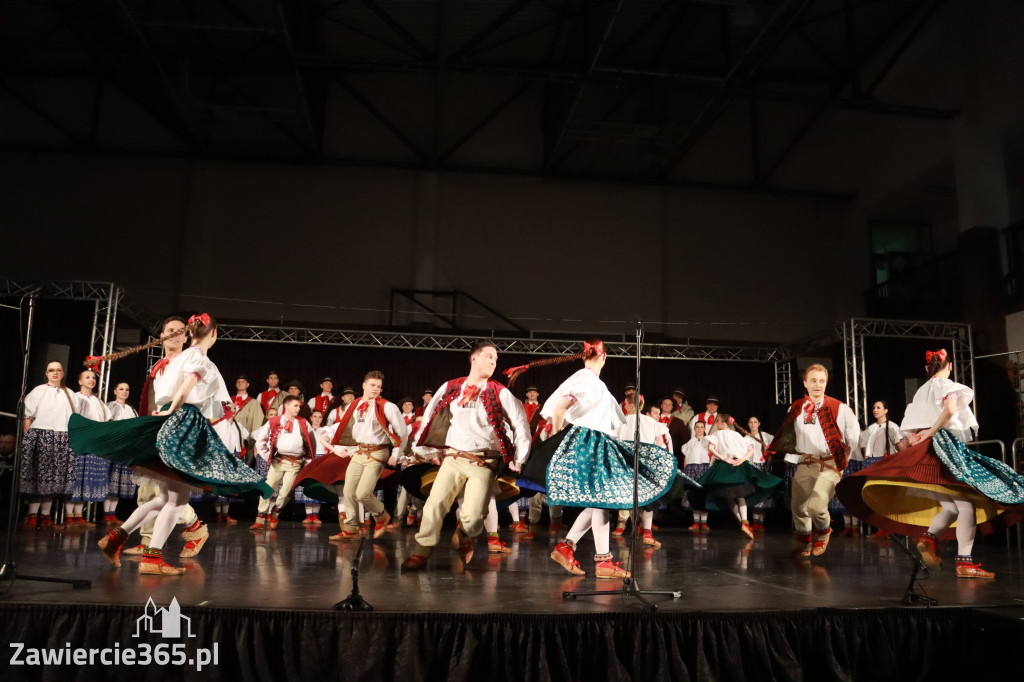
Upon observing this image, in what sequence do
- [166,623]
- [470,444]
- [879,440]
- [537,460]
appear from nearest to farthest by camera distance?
[166,623]
[537,460]
[470,444]
[879,440]

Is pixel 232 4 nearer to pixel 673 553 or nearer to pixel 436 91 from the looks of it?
pixel 436 91

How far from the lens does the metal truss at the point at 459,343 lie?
1164cm

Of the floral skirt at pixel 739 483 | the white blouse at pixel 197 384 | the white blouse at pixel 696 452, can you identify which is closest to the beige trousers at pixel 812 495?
the floral skirt at pixel 739 483

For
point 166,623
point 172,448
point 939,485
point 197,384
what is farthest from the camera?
point 939,485

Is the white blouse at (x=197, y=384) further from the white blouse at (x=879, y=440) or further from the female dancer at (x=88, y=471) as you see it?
the white blouse at (x=879, y=440)

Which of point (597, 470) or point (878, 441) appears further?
point (878, 441)

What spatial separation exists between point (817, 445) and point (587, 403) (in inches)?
85.2

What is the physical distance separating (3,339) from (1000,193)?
13801 millimetres

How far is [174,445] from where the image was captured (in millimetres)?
4164

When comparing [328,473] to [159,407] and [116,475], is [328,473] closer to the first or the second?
[116,475]

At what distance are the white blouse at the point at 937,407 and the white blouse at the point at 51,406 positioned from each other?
7.55 meters

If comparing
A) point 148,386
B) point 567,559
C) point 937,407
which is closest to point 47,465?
point 148,386

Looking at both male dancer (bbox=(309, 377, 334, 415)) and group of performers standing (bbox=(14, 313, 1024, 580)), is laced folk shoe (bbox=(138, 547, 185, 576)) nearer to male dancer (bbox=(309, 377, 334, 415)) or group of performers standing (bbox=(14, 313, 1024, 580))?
group of performers standing (bbox=(14, 313, 1024, 580))

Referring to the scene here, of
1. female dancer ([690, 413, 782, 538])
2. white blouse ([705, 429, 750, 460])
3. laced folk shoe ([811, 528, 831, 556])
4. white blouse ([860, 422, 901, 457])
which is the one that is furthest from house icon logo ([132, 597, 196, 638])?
white blouse ([860, 422, 901, 457])
